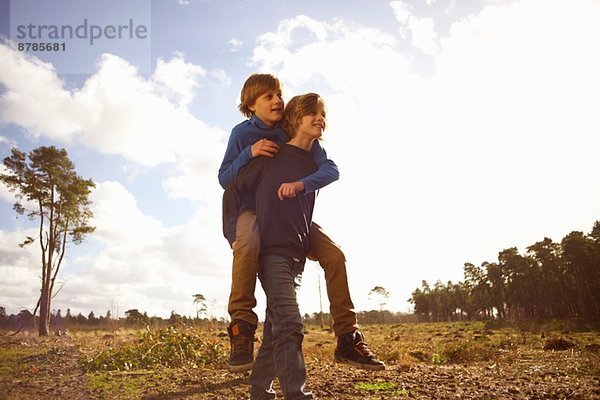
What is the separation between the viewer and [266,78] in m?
2.82

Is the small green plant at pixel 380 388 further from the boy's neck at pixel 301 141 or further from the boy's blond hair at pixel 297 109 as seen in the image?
the boy's blond hair at pixel 297 109

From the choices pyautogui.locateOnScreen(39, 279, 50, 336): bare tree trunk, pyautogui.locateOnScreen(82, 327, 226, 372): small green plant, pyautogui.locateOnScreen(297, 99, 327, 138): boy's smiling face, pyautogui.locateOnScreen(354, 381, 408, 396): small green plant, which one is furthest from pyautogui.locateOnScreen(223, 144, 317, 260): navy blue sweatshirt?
pyautogui.locateOnScreen(39, 279, 50, 336): bare tree trunk

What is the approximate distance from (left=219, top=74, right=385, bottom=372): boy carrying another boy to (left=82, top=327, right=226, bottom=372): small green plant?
17.8 ft

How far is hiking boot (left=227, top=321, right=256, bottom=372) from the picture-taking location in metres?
2.25

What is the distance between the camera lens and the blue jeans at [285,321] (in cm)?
220

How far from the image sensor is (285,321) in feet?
7.53

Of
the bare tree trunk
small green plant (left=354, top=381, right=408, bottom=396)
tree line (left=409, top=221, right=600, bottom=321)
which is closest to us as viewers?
small green plant (left=354, top=381, right=408, bottom=396)

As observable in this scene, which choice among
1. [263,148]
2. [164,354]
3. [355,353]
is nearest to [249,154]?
[263,148]

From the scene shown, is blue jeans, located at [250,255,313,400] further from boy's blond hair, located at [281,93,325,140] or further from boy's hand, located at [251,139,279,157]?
boy's blond hair, located at [281,93,325,140]

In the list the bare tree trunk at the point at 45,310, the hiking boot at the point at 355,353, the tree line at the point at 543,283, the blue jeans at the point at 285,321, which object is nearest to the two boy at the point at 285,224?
the blue jeans at the point at 285,321

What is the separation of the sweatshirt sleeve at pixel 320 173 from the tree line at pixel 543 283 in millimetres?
39820

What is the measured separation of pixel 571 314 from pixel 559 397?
59379 mm

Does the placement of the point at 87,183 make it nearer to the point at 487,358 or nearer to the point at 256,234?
the point at 487,358

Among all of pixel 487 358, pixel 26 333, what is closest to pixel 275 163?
pixel 487 358
